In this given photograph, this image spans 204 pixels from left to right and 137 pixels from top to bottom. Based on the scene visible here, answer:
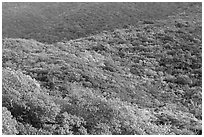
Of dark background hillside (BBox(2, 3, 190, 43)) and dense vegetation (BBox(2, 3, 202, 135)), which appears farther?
dark background hillside (BBox(2, 3, 190, 43))

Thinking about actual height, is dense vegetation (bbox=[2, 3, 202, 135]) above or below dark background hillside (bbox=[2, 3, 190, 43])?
above

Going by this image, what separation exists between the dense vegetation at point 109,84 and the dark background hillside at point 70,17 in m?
8.05

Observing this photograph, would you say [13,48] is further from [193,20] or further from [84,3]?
[84,3]

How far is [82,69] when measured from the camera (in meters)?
23.2

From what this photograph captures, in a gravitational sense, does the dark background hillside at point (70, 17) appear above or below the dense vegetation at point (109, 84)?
below

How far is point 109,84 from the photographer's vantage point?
71.5 feet

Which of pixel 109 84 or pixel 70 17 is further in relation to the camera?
pixel 70 17

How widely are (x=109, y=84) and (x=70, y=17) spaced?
29574 mm

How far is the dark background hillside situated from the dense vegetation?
8054mm

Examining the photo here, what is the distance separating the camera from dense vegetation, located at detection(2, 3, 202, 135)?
14461mm

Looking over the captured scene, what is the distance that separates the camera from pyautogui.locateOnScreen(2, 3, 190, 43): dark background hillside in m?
44.4

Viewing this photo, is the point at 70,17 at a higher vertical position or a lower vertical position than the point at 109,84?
lower

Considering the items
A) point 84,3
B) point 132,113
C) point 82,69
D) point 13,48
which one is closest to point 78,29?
point 84,3

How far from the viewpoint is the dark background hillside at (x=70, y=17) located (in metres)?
44.4
